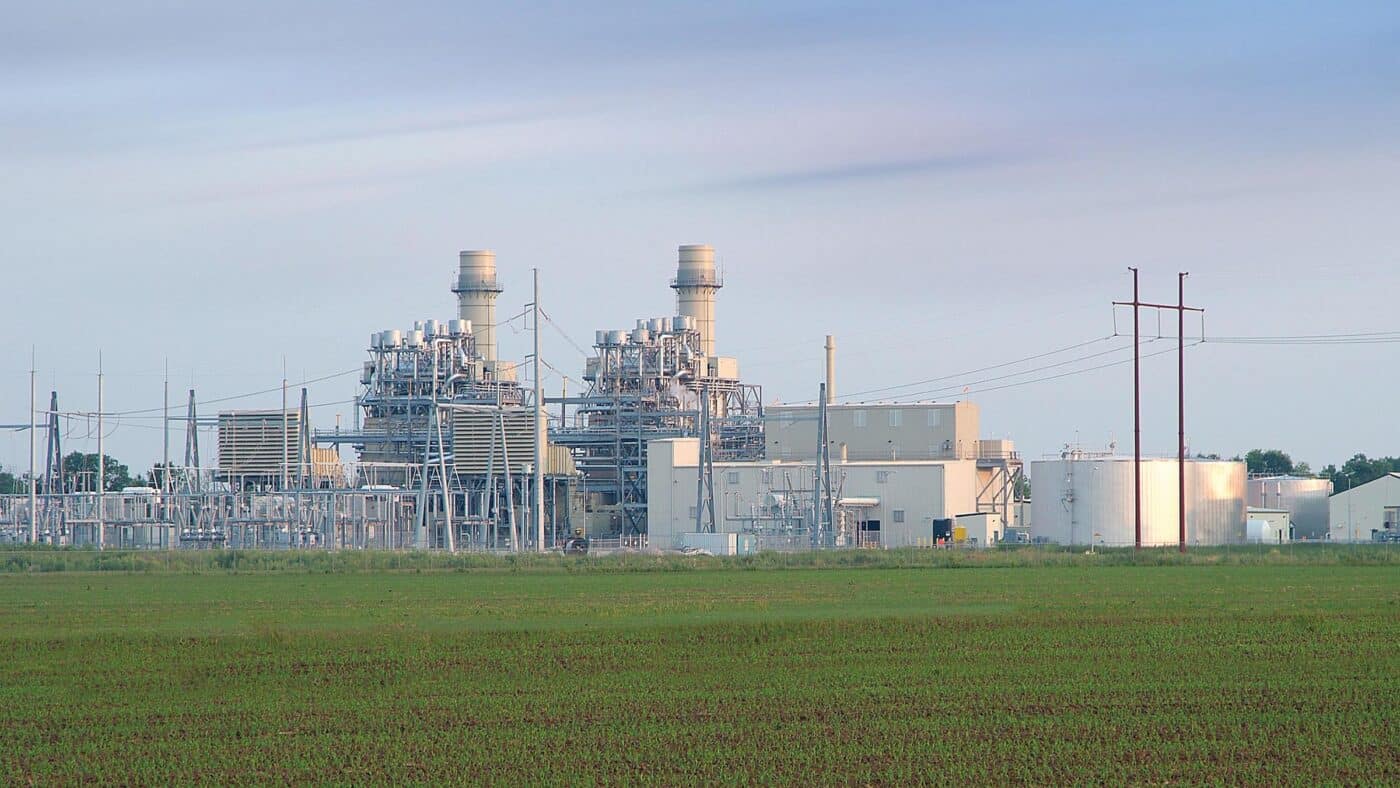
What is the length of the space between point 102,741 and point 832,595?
23.7 metres

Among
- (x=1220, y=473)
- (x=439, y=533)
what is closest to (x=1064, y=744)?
(x=1220, y=473)

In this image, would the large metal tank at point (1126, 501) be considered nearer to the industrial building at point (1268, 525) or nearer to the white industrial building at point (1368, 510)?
the industrial building at point (1268, 525)

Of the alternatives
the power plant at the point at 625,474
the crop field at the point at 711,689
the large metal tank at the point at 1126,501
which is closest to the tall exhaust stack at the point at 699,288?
the power plant at the point at 625,474

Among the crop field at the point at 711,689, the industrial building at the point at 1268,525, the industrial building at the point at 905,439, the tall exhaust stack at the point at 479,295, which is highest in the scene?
the tall exhaust stack at the point at 479,295

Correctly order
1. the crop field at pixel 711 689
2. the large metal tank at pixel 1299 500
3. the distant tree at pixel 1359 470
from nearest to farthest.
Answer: the crop field at pixel 711 689
the large metal tank at pixel 1299 500
the distant tree at pixel 1359 470

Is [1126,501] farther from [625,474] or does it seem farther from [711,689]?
[711,689]

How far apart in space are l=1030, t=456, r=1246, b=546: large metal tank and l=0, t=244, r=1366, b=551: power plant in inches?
3.7

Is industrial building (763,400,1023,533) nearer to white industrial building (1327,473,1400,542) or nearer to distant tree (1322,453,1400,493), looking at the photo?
white industrial building (1327,473,1400,542)

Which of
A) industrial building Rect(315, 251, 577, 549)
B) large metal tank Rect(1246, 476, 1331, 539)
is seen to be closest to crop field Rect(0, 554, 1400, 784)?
industrial building Rect(315, 251, 577, 549)

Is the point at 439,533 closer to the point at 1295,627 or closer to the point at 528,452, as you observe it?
the point at 528,452

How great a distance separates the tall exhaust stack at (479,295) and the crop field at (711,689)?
6092cm

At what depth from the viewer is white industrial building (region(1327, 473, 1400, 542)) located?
9081cm

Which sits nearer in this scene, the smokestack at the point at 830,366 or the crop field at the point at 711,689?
the crop field at the point at 711,689

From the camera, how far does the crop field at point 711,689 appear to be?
1695 cm
